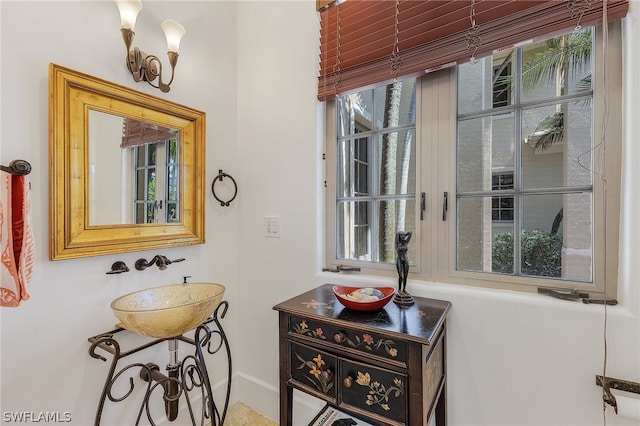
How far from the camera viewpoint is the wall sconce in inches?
47.1

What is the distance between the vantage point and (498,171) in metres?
1.21

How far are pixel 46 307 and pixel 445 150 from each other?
1787mm

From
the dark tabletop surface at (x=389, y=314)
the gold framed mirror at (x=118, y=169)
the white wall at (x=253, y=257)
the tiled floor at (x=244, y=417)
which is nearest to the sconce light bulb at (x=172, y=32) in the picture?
the white wall at (x=253, y=257)

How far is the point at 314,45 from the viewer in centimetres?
158

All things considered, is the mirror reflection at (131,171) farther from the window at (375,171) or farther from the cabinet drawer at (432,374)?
the cabinet drawer at (432,374)

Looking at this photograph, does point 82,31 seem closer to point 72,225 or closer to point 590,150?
point 72,225

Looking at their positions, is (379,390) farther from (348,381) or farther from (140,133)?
(140,133)

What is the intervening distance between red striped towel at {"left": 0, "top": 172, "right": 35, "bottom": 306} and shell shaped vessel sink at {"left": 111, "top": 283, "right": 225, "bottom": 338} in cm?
28

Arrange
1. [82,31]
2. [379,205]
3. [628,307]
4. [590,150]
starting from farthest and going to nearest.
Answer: [379,205], [82,31], [590,150], [628,307]

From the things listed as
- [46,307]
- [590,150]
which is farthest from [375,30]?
[46,307]

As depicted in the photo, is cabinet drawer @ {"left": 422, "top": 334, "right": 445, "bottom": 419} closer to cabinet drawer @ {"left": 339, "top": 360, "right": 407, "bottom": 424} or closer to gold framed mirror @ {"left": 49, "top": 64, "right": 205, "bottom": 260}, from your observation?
cabinet drawer @ {"left": 339, "top": 360, "right": 407, "bottom": 424}

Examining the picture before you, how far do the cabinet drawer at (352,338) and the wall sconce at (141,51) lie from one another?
134 cm

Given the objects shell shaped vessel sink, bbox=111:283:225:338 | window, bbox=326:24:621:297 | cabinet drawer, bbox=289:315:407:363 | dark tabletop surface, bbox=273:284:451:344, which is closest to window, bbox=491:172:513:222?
window, bbox=326:24:621:297

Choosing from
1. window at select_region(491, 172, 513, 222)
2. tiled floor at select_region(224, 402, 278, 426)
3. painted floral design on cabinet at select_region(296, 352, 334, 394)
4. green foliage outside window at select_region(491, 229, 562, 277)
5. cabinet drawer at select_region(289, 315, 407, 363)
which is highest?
window at select_region(491, 172, 513, 222)
